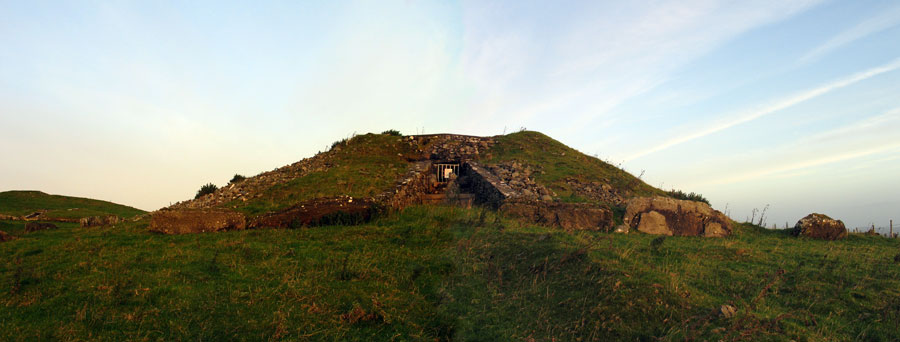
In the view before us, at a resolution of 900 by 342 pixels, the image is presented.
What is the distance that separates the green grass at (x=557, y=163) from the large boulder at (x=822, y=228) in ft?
25.9

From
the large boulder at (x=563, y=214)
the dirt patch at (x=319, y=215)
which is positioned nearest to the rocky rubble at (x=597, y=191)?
the large boulder at (x=563, y=214)

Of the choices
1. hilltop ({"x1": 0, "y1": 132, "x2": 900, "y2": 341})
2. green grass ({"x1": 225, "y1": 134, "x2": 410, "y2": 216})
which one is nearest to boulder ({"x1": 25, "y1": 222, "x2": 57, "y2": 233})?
hilltop ({"x1": 0, "y1": 132, "x2": 900, "y2": 341})

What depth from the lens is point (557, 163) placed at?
87.2 ft

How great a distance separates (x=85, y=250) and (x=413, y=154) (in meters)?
18.4

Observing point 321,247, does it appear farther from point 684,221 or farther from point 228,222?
point 684,221

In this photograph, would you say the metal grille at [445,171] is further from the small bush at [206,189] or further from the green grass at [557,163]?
the small bush at [206,189]

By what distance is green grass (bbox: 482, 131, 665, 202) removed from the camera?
78.2ft

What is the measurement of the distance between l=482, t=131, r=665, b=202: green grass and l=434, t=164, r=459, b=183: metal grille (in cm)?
208

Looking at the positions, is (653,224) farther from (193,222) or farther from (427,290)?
(193,222)

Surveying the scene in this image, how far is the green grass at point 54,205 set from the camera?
77.5 feet

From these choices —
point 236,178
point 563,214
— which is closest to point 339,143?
point 236,178

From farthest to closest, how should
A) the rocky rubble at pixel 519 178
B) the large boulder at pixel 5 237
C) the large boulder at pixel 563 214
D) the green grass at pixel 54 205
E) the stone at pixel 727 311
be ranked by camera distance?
the green grass at pixel 54 205, the rocky rubble at pixel 519 178, the large boulder at pixel 563 214, the large boulder at pixel 5 237, the stone at pixel 727 311

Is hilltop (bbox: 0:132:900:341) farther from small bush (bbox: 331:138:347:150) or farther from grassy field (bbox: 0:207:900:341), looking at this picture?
small bush (bbox: 331:138:347:150)

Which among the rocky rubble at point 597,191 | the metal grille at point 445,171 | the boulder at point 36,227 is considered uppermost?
the metal grille at point 445,171
